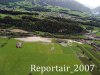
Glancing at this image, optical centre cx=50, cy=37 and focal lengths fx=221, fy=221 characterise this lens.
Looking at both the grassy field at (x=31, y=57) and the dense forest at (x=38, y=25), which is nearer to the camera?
the grassy field at (x=31, y=57)

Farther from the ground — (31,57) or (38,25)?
(31,57)

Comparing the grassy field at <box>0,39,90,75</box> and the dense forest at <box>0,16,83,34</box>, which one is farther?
the dense forest at <box>0,16,83,34</box>

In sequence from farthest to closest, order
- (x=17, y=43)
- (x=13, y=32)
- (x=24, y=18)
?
(x=24, y=18), (x=13, y=32), (x=17, y=43)

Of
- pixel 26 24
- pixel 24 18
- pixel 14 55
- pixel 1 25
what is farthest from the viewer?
pixel 24 18

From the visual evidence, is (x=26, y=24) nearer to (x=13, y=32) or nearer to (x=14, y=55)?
(x=13, y=32)

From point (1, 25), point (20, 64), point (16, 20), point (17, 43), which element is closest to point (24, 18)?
point (16, 20)

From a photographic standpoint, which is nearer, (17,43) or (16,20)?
(17,43)

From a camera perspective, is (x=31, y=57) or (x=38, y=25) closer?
(x=31, y=57)
